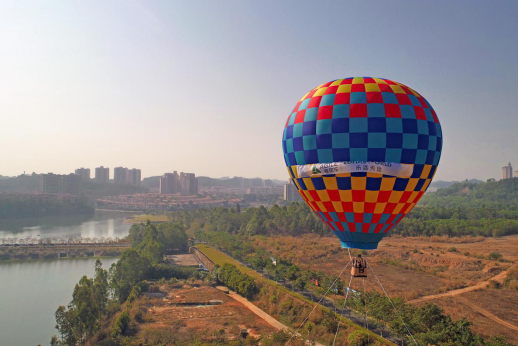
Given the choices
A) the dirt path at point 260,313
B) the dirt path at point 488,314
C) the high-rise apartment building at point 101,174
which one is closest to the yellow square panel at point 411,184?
the dirt path at point 260,313

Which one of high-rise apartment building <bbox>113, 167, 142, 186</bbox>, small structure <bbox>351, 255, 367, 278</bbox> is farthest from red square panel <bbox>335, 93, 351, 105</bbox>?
high-rise apartment building <bbox>113, 167, 142, 186</bbox>

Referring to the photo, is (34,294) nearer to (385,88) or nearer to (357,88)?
(357,88)

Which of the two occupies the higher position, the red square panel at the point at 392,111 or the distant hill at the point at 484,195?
the red square panel at the point at 392,111

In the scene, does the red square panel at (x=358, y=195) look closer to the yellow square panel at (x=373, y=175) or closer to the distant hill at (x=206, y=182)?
the yellow square panel at (x=373, y=175)

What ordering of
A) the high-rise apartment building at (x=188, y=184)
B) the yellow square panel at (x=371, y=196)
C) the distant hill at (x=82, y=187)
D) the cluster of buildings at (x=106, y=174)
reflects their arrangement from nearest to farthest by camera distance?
the yellow square panel at (x=371, y=196)
the distant hill at (x=82, y=187)
the high-rise apartment building at (x=188, y=184)
the cluster of buildings at (x=106, y=174)

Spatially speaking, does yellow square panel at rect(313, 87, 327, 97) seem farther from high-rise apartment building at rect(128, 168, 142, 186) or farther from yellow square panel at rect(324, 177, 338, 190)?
high-rise apartment building at rect(128, 168, 142, 186)
